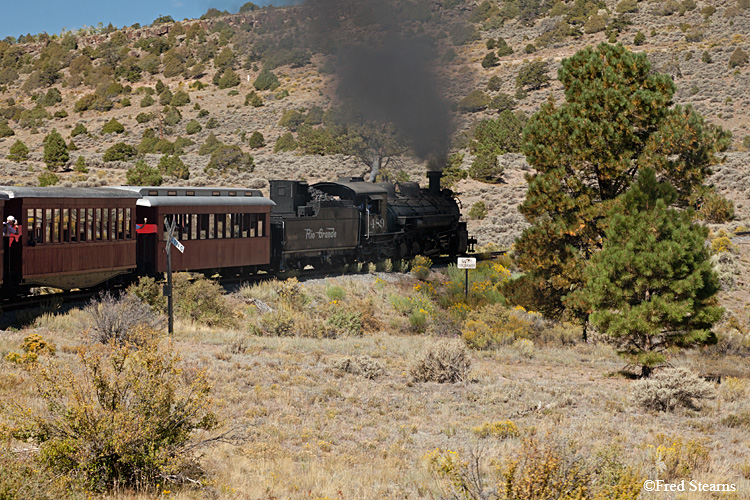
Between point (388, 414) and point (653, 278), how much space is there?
6.34 meters

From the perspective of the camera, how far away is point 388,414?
1022 cm

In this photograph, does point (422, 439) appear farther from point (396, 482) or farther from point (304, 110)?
point (304, 110)

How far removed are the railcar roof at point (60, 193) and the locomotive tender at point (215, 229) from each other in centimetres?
2

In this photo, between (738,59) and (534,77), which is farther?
(534,77)

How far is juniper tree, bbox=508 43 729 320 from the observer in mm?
16328

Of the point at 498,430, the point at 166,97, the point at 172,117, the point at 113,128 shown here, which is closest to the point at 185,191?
the point at 498,430

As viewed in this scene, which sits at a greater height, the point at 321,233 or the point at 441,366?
the point at 321,233

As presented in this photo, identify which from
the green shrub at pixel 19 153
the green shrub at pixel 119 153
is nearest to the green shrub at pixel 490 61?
the green shrub at pixel 119 153

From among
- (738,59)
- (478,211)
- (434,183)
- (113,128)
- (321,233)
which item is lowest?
(321,233)

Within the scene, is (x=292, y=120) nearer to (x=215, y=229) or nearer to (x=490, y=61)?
(x=490, y=61)

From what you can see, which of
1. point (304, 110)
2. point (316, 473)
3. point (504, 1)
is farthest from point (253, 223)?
point (504, 1)

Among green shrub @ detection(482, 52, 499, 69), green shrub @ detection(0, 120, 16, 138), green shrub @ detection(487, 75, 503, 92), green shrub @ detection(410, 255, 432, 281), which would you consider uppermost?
green shrub @ detection(482, 52, 499, 69)

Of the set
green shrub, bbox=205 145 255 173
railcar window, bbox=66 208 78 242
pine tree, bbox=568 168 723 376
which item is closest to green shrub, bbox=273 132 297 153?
green shrub, bbox=205 145 255 173

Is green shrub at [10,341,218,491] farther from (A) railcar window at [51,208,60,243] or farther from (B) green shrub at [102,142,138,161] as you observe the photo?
(B) green shrub at [102,142,138,161]
